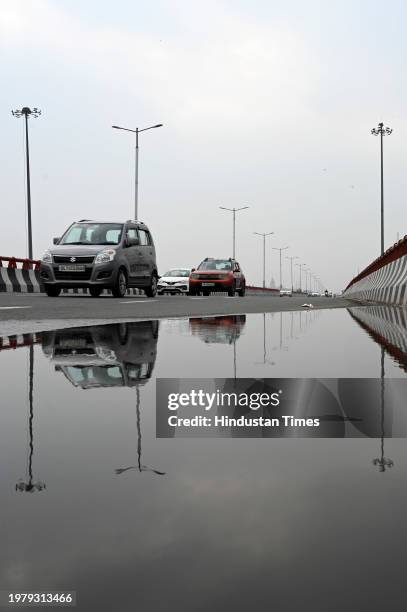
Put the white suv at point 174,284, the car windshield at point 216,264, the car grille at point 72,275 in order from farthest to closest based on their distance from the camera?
the white suv at point 174,284 → the car windshield at point 216,264 → the car grille at point 72,275

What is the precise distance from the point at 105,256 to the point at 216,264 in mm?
15126

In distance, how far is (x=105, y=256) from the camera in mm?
20125

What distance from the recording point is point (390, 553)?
139 centimetres

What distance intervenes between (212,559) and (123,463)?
2.44 feet

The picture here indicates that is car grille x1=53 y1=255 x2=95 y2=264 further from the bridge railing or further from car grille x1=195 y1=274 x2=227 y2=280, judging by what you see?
car grille x1=195 y1=274 x2=227 y2=280

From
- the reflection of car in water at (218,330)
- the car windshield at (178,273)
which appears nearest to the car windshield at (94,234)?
the reflection of car in water at (218,330)

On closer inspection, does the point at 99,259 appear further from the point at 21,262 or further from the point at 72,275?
the point at 21,262

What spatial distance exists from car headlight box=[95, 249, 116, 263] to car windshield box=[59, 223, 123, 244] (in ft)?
2.81

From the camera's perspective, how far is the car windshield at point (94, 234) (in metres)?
21.2

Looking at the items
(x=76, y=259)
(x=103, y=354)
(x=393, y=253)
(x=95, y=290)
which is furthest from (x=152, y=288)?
(x=103, y=354)

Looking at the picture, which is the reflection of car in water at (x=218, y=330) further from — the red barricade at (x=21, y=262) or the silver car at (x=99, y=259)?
the red barricade at (x=21, y=262)

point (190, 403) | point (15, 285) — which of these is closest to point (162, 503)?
point (190, 403)

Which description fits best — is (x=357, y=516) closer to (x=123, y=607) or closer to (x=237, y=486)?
(x=237, y=486)

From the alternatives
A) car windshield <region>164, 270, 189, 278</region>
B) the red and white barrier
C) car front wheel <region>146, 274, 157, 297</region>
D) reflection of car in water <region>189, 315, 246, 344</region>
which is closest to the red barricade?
the red and white barrier
